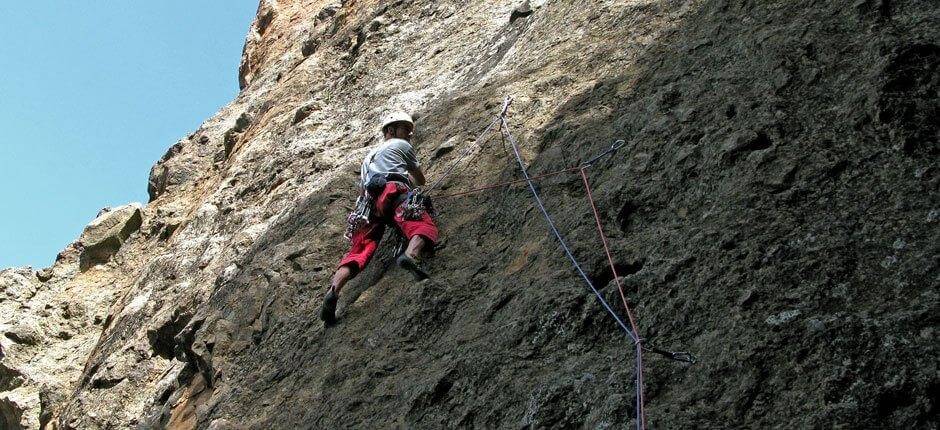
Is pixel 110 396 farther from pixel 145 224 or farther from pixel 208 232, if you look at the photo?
pixel 145 224

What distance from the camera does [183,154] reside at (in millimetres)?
15680

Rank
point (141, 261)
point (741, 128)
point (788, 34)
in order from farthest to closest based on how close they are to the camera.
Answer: point (141, 261) → point (788, 34) → point (741, 128)

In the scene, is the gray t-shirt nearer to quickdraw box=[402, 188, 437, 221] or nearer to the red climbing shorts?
the red climbing shorts

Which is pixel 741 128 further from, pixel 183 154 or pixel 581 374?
pixel 183 154

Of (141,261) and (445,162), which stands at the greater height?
(141,261)

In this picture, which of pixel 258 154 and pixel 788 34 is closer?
pixel 788 34

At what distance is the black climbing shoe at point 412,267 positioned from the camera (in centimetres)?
670

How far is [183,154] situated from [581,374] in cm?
1198

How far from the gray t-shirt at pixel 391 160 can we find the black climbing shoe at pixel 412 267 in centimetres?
105

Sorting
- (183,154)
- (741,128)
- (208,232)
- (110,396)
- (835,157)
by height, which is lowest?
(835,157)

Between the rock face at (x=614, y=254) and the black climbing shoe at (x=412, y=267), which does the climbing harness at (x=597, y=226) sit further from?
the black climbing shoe at (x=412, y=267)

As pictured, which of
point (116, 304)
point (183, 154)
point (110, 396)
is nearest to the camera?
point (110, 396)

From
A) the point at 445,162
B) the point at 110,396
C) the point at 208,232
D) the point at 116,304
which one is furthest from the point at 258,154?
the point at 445,162

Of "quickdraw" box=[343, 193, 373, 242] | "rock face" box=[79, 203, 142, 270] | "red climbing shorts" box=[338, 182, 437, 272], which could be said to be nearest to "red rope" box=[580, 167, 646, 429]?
"red climbing shorts" box=[338, 182, 437, 272]
